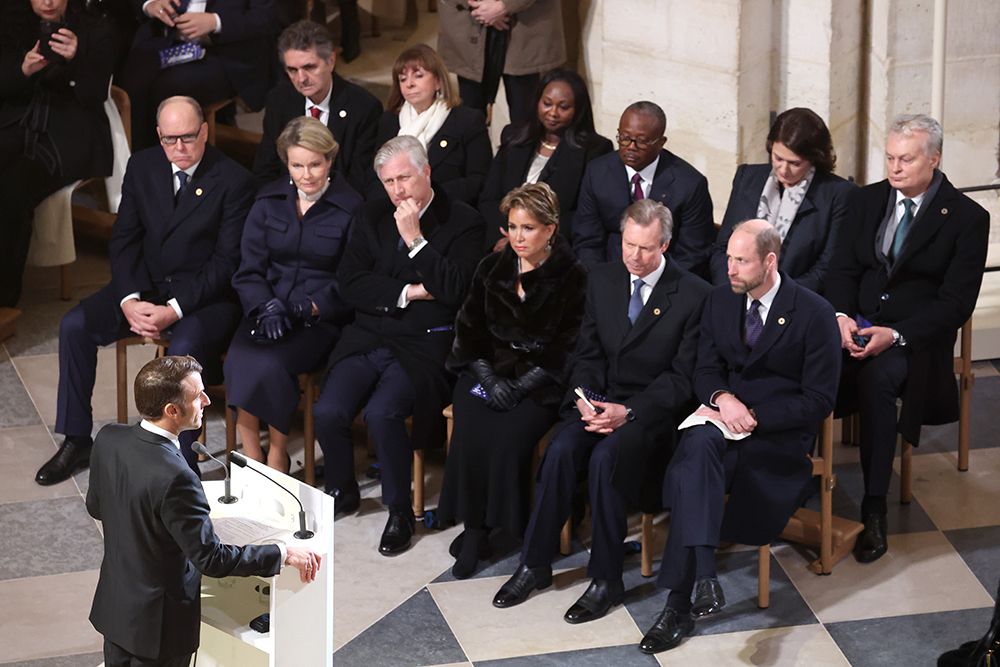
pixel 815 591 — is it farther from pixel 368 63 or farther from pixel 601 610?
pixel 368 63

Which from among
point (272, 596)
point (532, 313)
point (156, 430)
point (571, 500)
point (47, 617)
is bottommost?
point (47, 617)

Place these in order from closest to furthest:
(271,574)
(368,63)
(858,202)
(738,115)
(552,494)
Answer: (271,574) < (552,494) < (858,202) < (738,115) < (368,63)

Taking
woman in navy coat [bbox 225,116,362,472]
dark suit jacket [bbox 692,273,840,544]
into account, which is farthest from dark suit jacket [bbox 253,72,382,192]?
dark suit jacket [bbox 692,273,840,544]

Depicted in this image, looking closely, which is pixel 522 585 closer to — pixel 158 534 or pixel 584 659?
pixel 584 659

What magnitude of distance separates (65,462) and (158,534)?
2.53 meters

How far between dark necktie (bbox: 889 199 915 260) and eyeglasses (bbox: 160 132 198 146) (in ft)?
8.98

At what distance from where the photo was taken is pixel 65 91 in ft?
27.3

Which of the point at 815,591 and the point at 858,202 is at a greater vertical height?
the point at 858,202

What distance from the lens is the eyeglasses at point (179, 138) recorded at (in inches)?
279

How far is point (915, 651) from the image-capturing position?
19.2ft

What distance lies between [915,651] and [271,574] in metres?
2.25

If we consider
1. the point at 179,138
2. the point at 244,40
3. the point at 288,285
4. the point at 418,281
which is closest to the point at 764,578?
the point at 418,281

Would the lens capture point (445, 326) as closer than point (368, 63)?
Yes

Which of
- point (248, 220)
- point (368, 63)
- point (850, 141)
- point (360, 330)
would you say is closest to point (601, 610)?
point (360, 330)
